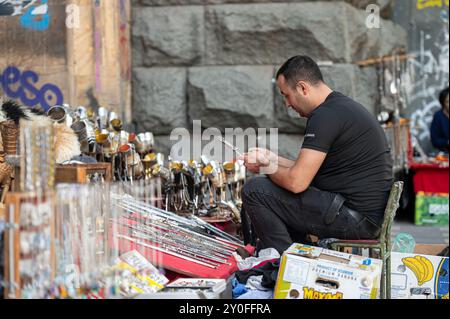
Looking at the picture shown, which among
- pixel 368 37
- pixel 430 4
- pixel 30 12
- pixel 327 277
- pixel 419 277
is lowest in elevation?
pixel 419 277

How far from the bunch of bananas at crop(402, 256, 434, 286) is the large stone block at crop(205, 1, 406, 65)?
3.16m

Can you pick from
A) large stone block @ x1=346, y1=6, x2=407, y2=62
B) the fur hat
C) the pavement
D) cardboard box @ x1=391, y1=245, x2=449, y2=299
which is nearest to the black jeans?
cardboard box @ x1=391, y1=245, x2=449, y2=299

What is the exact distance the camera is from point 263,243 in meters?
3.69

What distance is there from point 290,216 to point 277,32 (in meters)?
3.09

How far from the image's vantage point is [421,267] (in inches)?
136

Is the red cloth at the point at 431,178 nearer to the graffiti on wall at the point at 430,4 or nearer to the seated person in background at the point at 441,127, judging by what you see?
the seated person in background at the point at 441,127

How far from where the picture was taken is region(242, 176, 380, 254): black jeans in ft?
11.5

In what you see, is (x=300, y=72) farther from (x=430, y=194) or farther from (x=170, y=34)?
(x=430, y=194)

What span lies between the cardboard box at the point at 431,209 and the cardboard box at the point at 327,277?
437 centimetres

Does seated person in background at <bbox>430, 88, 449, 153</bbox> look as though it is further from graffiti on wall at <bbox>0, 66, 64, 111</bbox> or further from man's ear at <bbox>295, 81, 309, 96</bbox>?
man's ear at <bbox>295, 81, 309, 96</bbox>

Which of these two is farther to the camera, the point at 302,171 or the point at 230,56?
the point at 230,56

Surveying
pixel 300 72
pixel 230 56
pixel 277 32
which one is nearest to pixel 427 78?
pixel 277 32

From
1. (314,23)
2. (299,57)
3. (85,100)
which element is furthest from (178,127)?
(299,57)

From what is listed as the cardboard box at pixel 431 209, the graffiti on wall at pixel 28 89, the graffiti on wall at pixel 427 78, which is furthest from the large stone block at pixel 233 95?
the graffiti on wall at pixel 427 78
